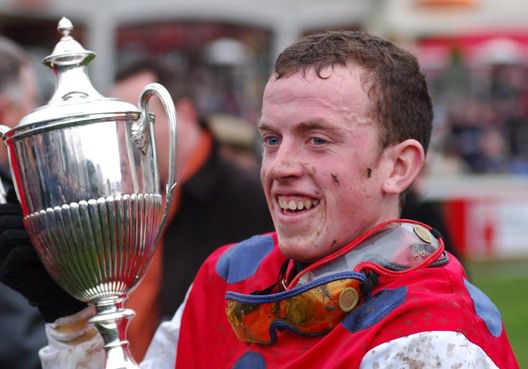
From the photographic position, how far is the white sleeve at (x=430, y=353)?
1.92 metres

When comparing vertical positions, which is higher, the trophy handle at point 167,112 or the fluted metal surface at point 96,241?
the trophy handle at point 167,112

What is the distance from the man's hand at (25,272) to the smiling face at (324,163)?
1.90 ft

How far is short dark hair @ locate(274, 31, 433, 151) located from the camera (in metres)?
2.10

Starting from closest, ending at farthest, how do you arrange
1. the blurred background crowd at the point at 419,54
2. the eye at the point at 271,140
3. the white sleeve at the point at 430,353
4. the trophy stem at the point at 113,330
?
the white sleeve at the point at 430,353
the eye at the point at 271,140
the trophy stem at the point at 113,330
the blurred background crowd at the point at 419,54

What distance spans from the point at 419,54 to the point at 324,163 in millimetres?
12782

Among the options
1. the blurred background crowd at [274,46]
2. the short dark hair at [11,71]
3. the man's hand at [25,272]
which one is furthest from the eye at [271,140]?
the blurred background crowd at [274,46]

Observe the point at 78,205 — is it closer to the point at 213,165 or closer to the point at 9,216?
the point at 9,216

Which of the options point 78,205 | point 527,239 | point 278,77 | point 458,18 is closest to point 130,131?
point 78,205

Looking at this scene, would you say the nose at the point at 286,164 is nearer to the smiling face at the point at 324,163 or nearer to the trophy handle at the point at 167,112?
the smiling face at the point at 324,163

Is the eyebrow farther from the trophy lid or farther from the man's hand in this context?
the man's hand

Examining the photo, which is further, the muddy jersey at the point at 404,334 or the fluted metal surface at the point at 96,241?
the fluted metal surface at the point at 96,241

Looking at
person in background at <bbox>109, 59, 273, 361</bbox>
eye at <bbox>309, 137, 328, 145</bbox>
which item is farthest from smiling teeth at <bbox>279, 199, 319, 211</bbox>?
person in background at <bbox>109, 59, 273, 361</bbox>

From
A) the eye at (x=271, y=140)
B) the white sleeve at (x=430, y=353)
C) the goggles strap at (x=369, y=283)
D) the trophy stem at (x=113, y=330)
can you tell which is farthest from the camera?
the trophy stem at (x=113, y=330)

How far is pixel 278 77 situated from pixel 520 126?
539 inches
